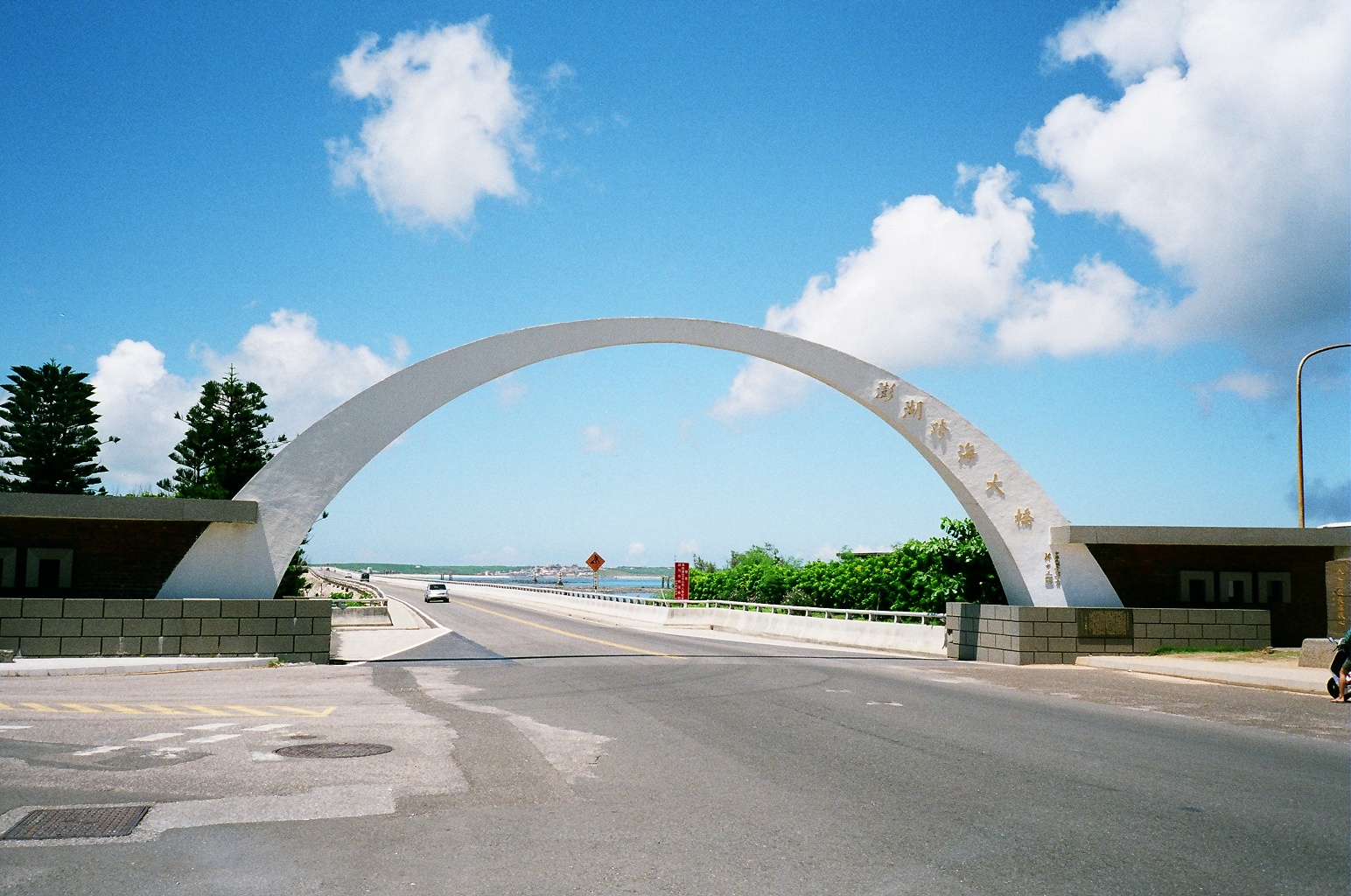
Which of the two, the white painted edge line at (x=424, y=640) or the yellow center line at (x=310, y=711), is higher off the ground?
the yellow center line at (x=310, y=711)

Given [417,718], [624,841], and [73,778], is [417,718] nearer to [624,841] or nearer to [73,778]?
[73,778]

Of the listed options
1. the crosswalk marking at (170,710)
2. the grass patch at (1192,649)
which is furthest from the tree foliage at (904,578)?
the crosswalk marking at (170,710)

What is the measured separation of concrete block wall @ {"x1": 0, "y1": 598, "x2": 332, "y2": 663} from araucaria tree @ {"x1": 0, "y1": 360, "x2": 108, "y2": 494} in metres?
39.0

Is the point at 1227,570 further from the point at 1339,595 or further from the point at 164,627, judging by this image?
the point at 164,627

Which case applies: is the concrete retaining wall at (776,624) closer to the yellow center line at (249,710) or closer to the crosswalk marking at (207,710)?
the yellow center line at (249,710)

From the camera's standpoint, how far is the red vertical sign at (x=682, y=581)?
49.6 metres

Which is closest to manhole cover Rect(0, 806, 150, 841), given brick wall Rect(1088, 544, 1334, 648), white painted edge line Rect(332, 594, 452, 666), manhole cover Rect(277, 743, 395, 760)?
manhole cover Rect(277, 743, 395, 760)

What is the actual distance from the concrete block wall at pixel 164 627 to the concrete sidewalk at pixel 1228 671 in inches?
599

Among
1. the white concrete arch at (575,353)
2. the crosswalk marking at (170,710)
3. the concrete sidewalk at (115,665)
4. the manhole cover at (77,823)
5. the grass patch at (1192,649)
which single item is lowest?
the concrete sidewalk at (115,665)

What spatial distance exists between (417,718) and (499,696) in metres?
2.62

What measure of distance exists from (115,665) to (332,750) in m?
9.59

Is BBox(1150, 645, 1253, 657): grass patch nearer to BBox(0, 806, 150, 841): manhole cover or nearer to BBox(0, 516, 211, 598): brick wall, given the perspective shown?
BBox(0, 516, 211, 598): brick wall

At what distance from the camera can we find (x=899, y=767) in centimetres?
876

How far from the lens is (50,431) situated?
52.4m
